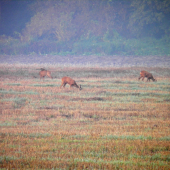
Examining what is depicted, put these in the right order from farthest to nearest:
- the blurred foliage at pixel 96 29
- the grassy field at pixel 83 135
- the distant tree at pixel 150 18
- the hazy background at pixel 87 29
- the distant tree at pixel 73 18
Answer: the distant tree at pixel 73 18
the distant tree at pixel 150 18
the blurred foliage at pixel 96 29
the hazy background at pixel 87 29
the grassy field at pixel 83 135

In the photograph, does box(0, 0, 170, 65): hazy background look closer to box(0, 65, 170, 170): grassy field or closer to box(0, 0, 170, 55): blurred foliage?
box(0, 0, 170, 55): blurred foliage

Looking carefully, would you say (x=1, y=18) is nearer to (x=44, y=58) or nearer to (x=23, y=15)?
(x=23, y=15)

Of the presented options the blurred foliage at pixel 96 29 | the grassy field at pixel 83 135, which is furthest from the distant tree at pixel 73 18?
the grassy field at pixel 83 135

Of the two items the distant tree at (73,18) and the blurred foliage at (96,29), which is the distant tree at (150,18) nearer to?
the blurred foliage at (96,29)

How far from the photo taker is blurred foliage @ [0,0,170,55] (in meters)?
130

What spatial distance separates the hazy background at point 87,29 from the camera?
12744cm

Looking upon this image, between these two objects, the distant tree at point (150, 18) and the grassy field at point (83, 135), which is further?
the distant tree at point (150, 18)

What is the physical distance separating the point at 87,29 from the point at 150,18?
28.9 meters

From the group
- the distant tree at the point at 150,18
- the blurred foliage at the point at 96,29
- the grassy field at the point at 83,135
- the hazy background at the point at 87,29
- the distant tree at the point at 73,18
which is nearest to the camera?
the grassy field at the point at 83,135

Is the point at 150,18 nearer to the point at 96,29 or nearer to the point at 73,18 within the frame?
the point at 96,29

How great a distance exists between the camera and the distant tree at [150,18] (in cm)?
14175

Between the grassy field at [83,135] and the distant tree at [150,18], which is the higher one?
the distant tree at [150,18]

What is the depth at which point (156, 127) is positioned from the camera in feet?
40.3

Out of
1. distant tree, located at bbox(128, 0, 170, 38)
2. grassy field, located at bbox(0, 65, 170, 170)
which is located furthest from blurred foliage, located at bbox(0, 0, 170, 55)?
grassy field, located at bbox(0, 65, 170, 170)
